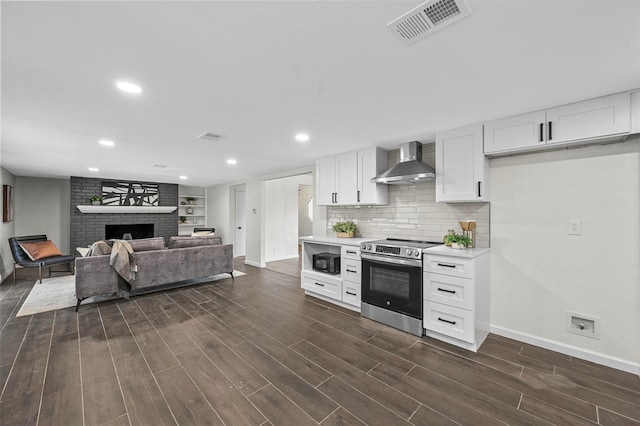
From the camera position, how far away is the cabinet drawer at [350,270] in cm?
360

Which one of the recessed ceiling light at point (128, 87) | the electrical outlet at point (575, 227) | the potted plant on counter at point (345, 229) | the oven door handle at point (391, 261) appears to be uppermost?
the recessed ceiling light at point (128, 87)

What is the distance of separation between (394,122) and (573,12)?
1.61m

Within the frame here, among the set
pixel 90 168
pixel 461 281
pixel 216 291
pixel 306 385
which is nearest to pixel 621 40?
pixel 461 281

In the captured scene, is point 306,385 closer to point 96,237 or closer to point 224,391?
point 224,391

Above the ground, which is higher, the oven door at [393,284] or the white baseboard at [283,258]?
the oven door at [393,284]

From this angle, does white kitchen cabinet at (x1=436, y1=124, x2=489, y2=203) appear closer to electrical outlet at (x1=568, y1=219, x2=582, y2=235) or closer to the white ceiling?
the white ceiling

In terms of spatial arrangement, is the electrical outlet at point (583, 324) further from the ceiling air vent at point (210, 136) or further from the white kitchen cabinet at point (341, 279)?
the ceiling air vent at point (210, 136)

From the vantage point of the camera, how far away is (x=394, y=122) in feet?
9.35

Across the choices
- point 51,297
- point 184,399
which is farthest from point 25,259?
point 184,399

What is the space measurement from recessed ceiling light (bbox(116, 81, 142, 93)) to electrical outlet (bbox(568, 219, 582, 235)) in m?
4.05

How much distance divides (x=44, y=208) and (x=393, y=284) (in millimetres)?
8753

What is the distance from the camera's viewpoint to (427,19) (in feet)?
4.42

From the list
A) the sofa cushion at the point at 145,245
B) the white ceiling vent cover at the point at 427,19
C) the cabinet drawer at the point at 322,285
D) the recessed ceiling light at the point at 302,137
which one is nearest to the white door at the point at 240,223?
the sofa cushion at the point at 145,245

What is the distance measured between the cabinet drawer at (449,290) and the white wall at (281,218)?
4.85 m
